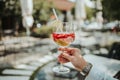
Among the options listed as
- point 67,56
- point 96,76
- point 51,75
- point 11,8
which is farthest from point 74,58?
point 11,8

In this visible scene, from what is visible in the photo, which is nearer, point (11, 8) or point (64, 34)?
point (64, 34)

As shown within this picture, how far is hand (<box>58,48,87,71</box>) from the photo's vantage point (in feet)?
5.90

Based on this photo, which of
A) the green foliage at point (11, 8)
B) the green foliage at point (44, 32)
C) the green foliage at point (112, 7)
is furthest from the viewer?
the green foliage at point (44, 32)

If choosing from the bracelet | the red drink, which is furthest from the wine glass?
the bracelet

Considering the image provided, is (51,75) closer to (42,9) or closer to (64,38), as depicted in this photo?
(64,38)

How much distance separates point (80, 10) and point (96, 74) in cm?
1068

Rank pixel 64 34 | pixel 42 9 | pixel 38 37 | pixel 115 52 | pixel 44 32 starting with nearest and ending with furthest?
1. pixel 64 34
2. pixel 115 52
3. pixel 38 37
4. pixel 44 32
5. pixel 42 9

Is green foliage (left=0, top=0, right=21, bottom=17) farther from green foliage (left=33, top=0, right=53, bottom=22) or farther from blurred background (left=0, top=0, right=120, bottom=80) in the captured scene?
green foliage (left=33, top=0, right=53, bottom=22)

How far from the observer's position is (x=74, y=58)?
5.97 feet

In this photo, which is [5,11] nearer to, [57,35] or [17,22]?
[17,22]

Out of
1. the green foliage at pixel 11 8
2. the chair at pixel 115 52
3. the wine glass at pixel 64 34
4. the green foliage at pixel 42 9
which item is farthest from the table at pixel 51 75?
the green foliage at pixel 42 9

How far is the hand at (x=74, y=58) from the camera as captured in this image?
5.90 feet

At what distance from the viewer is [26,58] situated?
7.58 m

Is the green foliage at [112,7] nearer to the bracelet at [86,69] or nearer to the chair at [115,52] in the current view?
the chair at [115,52]
